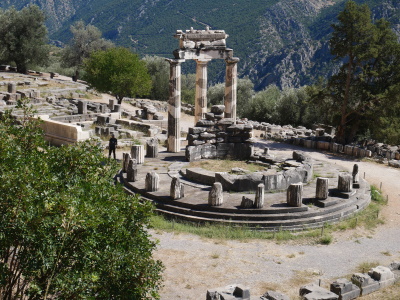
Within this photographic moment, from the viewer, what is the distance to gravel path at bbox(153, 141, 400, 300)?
46.5ft

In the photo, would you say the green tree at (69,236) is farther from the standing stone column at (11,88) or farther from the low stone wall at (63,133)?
the standing stone column at (11,88)

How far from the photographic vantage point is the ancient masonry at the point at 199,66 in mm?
27219

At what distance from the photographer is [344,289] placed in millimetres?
13188

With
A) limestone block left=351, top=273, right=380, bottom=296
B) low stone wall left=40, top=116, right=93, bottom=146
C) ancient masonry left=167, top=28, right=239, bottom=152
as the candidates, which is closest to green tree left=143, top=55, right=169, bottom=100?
low stone wall left=40, top=116, right=93, bottom=146

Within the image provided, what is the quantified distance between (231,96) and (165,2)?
90.7m

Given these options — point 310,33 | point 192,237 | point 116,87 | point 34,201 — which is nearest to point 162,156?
point 192,237

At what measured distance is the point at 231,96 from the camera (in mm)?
30141

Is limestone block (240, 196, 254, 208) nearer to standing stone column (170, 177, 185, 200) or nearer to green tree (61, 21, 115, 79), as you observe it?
standing stone column (170, 177, 185, 200)

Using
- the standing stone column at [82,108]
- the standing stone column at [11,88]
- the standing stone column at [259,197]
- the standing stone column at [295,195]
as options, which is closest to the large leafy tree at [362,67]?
the standing stone column at [295,195]

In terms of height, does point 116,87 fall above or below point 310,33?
below

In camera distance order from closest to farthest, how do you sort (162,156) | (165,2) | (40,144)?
(40,144), (162,156), (165,2)

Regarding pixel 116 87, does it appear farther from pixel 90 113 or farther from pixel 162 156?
pixel 162 156

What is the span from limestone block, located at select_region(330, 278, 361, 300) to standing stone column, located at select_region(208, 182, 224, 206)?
623 centimetres

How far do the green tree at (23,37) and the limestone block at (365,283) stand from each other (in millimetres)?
51922
